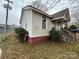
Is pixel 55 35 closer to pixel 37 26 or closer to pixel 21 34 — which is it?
pixel 37 26

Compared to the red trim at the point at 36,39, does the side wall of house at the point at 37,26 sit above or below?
above

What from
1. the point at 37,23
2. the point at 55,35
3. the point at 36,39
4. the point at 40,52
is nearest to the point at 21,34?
the point at 36,39

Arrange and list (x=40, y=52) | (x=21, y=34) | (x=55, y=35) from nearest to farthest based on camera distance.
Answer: (x=40, y=52) < (x=21, y=34) < (x=55, y=35)

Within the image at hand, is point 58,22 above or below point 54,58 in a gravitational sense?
above

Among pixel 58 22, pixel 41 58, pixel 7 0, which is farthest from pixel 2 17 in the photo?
pixel 41 58

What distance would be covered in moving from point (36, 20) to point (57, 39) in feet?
11.5

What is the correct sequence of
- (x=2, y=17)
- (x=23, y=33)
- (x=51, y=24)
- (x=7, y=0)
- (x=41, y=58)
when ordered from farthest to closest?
1. (x=2, y=17)
2. (x=7, y=0)
3. (x=51, y=24)
4. (x=23, y=33)
5. (x=41, y=58)

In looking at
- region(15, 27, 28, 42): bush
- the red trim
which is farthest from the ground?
region(15, 27, 28, 42): bush

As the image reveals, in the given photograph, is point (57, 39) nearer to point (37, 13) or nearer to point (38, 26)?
point (38, 26)

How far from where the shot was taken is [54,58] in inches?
393

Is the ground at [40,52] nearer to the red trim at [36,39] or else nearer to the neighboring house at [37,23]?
the red trim at [36,39]

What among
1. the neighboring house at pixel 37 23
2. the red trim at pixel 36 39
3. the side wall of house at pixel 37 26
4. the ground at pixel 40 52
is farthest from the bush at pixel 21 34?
the ground at pixel 40 52

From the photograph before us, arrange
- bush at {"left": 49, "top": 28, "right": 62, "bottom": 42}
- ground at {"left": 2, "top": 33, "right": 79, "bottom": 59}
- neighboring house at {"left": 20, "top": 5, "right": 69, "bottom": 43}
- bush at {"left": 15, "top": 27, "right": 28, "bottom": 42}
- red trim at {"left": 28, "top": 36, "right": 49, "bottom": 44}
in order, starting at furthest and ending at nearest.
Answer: bush at {"left": 49, "top": 28, "right": 62, "bottom": 42}, bush at {"left": 15, "top": 27, "right": 28, "bottom": 42}, neighboring house at {"left": 20, "top": 5, "right": 69, "bottom": 43}, red trim at {"left": 28, "top": 36, "right": 49, "bottom": 44}, ground at {"left": 2, "top": 33, "right": 79, "bottom": 59}

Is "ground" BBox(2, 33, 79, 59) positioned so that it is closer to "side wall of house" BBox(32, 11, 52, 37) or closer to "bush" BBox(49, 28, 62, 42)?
"side wall of house" BBox(32, 11, 52, 37)
